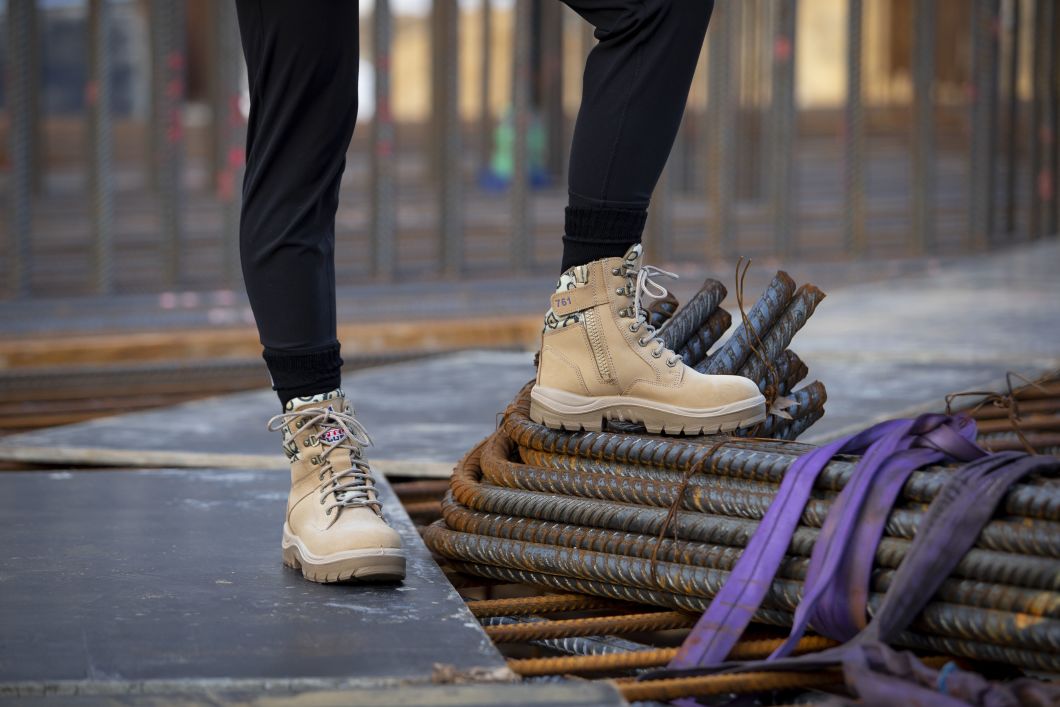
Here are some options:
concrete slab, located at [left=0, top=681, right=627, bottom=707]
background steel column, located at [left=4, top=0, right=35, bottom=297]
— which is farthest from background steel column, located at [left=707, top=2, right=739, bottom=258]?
concrete slab, located at [left=0, top=681, right=627, bottom=707]

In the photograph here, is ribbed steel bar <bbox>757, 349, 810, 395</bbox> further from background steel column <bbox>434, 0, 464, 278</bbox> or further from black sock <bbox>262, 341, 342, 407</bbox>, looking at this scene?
background steel column <bbox>434, 0, 464, 278</bbox>

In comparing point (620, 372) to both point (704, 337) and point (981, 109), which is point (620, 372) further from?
point (981, 109)

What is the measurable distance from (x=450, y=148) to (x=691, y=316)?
3.96 meters

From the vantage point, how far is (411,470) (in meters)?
2.11

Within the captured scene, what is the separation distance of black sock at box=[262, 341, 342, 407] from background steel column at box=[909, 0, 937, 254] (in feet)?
16.9

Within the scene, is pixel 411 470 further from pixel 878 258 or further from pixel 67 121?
pixel 67 121

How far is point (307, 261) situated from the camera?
1.52 metres

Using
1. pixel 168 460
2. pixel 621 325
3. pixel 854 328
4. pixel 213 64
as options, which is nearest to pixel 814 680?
pixel 621 325

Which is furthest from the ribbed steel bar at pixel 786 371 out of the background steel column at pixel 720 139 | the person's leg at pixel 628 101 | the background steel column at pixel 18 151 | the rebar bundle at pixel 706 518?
the background steel column at pixel 720 139

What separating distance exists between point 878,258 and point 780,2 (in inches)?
46.4

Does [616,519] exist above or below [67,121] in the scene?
below

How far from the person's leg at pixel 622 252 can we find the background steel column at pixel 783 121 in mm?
4696

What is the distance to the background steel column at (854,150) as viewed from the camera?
6.05 metres

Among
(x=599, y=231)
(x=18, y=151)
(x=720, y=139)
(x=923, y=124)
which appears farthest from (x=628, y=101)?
(x=923, y=124)
